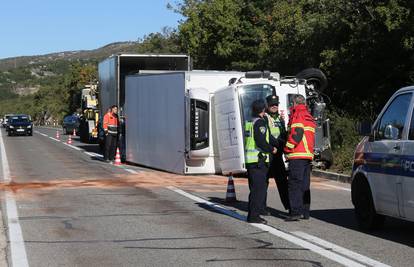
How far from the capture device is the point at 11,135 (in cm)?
5206

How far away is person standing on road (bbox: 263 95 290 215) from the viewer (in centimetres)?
1045

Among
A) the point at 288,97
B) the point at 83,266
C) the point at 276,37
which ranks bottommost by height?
the point at 83,266

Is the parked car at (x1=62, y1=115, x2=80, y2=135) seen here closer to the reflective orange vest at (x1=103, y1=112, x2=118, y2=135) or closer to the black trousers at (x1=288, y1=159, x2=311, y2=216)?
the reflective orange vest at (x1=103, y1=112, x2=118, y2=135)

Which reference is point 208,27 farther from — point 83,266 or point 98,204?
point 83,266

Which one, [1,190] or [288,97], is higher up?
[288,97]

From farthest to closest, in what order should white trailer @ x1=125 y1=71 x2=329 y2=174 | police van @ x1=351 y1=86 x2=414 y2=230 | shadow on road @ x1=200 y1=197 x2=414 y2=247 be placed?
white trailer @ x1=125 y1=71 x2=329 y2=174 < shadow on road @ x1=200 y1=197 x2=414 y2=247 < police van @ x1=351 y1=86 x2=414 y2=230

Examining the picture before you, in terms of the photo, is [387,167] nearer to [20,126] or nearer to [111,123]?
[111,123]

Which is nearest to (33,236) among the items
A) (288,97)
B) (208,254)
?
(208,254)

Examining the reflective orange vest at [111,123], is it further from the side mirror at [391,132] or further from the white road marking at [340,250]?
the side mirror at [391,132]

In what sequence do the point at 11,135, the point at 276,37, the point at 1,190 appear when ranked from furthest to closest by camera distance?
the point at 11,135
the point at 276,37
the point at 1,190

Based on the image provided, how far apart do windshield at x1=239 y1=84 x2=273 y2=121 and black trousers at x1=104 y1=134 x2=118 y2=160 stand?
7405 millimetres

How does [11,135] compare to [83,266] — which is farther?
[11,135]

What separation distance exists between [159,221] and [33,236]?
206 cm

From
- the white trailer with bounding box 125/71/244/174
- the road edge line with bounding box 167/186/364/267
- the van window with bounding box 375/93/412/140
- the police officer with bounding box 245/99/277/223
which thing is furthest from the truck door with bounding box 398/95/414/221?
the white trailer with bounding box 125/71/244/174
